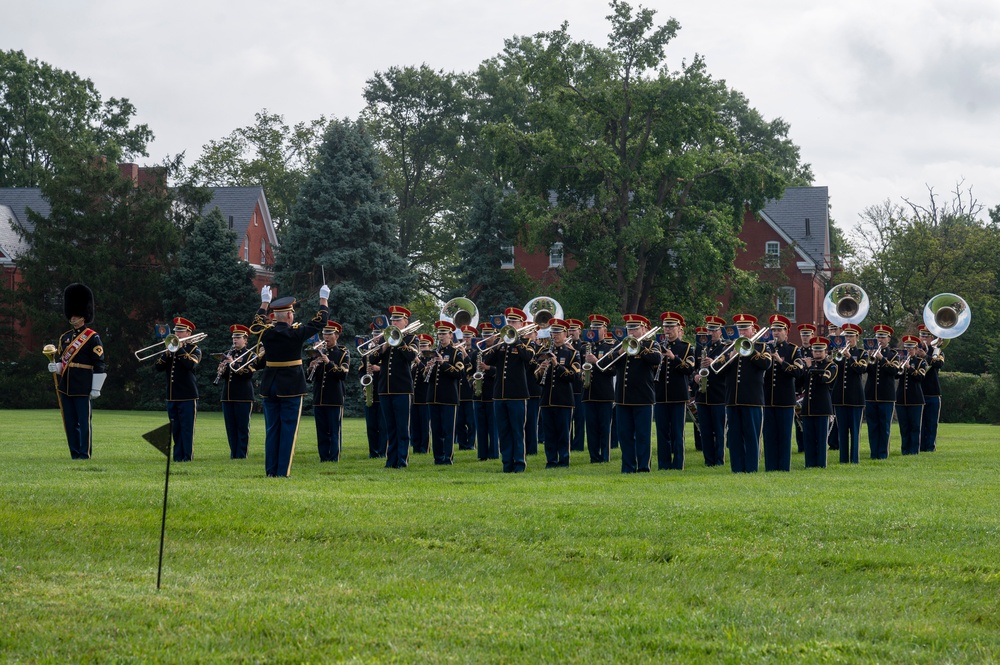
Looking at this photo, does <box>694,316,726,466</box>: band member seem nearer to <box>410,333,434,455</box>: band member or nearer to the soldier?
the soldier

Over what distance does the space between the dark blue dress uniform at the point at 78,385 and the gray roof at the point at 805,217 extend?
165 feet

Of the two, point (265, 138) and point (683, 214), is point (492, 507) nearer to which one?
point (683, 214)

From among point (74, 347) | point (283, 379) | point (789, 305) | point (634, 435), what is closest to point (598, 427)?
point (634, 435)

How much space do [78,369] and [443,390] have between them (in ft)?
17.8

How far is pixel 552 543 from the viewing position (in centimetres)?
961

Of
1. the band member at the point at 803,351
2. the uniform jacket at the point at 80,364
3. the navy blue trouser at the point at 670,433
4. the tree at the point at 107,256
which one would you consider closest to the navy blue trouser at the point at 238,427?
the uniform jacket at the point at 80,364

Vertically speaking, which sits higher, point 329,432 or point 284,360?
point 284,360

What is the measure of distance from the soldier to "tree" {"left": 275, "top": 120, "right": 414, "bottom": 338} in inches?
1136

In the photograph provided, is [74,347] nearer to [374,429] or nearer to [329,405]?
[329,405]

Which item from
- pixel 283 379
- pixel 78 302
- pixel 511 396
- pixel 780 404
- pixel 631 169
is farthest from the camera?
pixel 631 169

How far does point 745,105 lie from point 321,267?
35.1 meters

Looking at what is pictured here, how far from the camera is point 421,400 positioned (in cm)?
2031

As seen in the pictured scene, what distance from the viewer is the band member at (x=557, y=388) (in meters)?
17.0

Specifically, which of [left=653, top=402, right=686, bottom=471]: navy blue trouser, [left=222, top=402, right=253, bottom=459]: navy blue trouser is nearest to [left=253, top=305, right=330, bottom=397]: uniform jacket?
[left=222, top=402, right=253, bottom=459]: navy blue trouser
